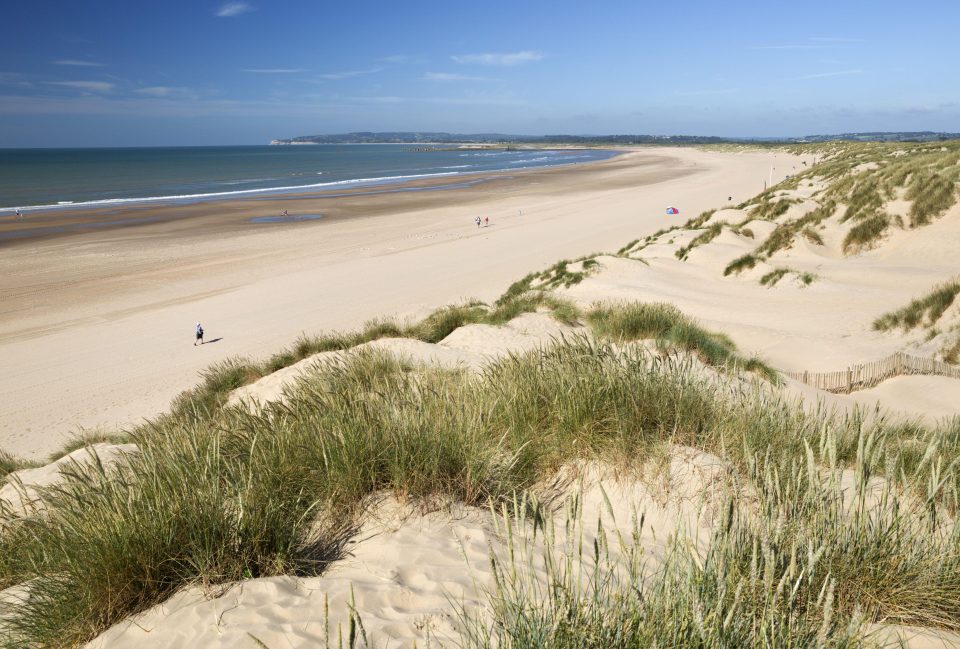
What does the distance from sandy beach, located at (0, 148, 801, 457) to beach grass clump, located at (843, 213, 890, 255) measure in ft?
35.3

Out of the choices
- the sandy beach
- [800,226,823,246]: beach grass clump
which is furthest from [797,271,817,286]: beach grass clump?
the sandy beach

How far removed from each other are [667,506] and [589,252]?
2336 centimetres

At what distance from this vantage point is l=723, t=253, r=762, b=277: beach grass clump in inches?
635

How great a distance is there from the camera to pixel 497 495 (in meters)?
3.22

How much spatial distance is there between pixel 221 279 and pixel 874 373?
69.4 ft

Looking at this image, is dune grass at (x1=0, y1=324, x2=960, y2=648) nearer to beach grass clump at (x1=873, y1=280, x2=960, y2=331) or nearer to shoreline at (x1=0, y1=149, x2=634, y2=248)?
beach grass clump at (x1=873, y1=280, x2=960, y2=331)

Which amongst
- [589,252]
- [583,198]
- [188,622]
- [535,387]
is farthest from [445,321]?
[583,198]

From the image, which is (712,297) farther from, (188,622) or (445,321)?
(188,622)

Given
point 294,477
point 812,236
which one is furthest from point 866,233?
point 294,477

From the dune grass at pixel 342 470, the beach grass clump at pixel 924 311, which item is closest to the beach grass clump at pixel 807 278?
the beach grass clump at pixel 924 311

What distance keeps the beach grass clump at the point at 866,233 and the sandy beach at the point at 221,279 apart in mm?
10748

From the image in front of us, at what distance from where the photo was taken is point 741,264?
1630 centimetres

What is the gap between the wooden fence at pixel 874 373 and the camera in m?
8.52

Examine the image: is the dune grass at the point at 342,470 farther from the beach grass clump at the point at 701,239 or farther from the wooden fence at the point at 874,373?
the beach grass clump at the point at 701,239
